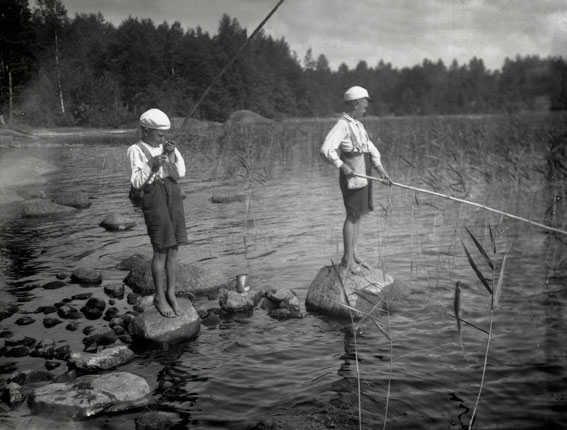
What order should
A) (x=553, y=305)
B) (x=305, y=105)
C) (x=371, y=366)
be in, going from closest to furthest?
(x=371, y=366)
(x=553, y=305)
(x=305, y=105)

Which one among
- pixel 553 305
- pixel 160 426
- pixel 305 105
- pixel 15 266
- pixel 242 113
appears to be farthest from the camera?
pixel 305 105

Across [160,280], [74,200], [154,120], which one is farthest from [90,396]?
[74,200]

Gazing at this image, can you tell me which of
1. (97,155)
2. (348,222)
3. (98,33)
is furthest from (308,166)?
(98,33)

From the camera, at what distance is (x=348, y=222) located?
6.65 m

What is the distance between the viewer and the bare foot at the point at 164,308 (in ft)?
18.8

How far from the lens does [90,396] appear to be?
4.20 meters

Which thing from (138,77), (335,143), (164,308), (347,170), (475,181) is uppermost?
(138,77)

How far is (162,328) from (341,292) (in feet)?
7.33

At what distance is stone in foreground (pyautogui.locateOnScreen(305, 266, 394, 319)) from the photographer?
256 inches

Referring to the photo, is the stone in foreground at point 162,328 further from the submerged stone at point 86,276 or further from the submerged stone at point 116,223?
the submerged stone at point 116,223

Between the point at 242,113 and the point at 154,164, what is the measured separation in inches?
1443

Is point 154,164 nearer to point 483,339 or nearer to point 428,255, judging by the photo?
point 483,339

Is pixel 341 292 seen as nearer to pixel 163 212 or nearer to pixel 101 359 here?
pixel 163 212

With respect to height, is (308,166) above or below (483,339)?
above
